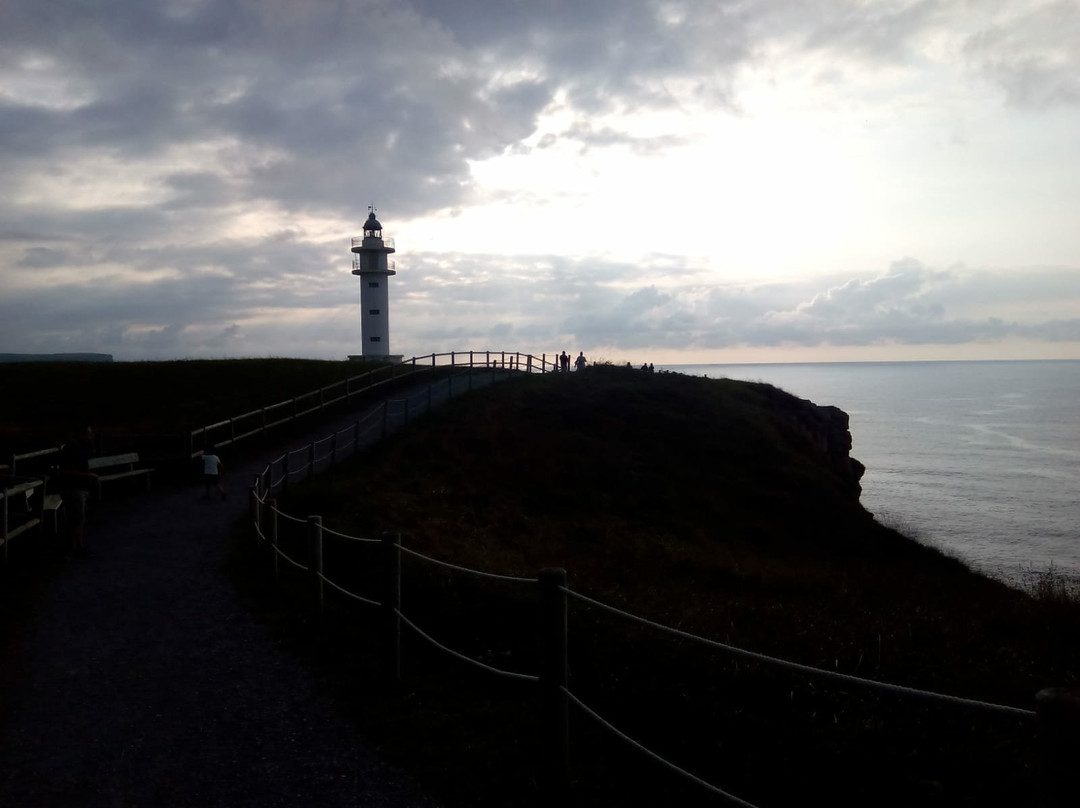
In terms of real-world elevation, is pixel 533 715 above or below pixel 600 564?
→ above

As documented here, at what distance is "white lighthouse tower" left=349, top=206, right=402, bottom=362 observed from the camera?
55188 millimetres

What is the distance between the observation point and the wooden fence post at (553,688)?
17.0ft

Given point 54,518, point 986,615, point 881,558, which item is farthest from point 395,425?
point 986,615

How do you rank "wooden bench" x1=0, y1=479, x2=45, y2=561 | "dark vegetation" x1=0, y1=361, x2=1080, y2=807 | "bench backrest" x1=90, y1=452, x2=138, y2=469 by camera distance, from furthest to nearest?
"bench backrest" x1=90, y1=452, x2=138, y2=469 → "wooden bench" x1=0, y1=479, x2=45, y2=561 → "dark vegetation" x1=0, y1=361, x2=1080, y2=807

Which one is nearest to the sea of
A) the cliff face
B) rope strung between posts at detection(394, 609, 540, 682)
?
the cliff face

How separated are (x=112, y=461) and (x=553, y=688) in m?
18.2

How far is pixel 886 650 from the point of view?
772cm

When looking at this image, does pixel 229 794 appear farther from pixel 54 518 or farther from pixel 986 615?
pixel 54 518

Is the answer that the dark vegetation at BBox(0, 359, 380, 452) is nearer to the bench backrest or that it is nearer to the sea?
the bench backrest

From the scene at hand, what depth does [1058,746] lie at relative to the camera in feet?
7.84

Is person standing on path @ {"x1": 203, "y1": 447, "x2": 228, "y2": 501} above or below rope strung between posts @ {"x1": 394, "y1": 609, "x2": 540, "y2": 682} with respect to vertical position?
below

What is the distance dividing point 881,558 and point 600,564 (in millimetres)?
12185

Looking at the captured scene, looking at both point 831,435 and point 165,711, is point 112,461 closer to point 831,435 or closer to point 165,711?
point 165,711

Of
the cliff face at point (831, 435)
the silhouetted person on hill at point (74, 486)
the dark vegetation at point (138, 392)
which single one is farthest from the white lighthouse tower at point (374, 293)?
the silhouetted person on hill at point (74, 486)
